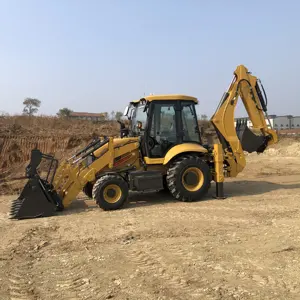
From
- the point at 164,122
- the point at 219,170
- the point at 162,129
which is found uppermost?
the point at 164,122

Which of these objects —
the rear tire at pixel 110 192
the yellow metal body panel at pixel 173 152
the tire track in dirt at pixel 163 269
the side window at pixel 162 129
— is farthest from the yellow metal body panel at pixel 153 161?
the tire track in dirt at pixel 163 269

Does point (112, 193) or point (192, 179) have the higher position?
point (192, 179)

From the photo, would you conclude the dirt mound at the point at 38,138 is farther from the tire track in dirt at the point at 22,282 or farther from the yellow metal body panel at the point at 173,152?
the tire track in dirt at the point at 22,282

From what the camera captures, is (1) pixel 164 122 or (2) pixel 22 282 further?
(1) pixel 164 122

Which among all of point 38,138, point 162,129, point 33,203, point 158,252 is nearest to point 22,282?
point 158,252

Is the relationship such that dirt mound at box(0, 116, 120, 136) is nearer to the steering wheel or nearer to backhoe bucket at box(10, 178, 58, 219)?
the steering wheel

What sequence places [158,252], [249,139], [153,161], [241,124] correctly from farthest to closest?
[241,124]
[249,139]
[153,161]
[158,252]

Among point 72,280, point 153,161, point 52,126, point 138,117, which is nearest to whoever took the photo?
point 72,280

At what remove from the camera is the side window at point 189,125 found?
962cm

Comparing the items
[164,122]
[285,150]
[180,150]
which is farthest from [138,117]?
[285,150]

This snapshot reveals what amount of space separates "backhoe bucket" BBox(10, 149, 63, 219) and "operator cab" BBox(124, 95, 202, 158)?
2669 mm

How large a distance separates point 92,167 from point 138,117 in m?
1.97

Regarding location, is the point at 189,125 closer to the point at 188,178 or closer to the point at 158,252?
the point at 188,178

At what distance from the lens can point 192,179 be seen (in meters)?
9.33
